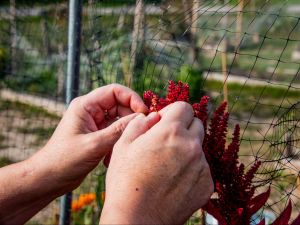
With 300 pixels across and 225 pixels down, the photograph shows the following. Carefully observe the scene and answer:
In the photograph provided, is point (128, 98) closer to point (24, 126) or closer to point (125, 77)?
point (125, 77)

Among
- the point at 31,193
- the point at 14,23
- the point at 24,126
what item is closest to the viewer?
the point at 31,193

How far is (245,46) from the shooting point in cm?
1391

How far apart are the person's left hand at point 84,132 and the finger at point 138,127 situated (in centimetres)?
23

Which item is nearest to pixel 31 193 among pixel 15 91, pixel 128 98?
pixel 128 98

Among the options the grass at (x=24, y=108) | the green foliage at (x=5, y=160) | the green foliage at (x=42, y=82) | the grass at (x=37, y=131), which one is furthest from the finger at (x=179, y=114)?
the green foliage at (x=42, y=82)

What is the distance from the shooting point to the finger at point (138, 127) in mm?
1285

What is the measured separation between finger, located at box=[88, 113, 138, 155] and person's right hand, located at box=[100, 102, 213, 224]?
0.21 metres

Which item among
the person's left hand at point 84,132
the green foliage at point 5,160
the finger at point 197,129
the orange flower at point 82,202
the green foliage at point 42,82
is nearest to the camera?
the finger at point 197,129

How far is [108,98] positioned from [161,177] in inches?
20.2

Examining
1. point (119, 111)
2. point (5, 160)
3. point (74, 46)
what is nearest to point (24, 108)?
point (5, 160)

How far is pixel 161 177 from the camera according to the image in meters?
1.20

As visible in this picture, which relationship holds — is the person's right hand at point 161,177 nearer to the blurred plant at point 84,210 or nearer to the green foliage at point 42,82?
the blurred plant at point 84,210

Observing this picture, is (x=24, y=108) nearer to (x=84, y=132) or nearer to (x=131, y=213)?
(x=84, y=132)

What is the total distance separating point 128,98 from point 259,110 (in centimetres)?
722
